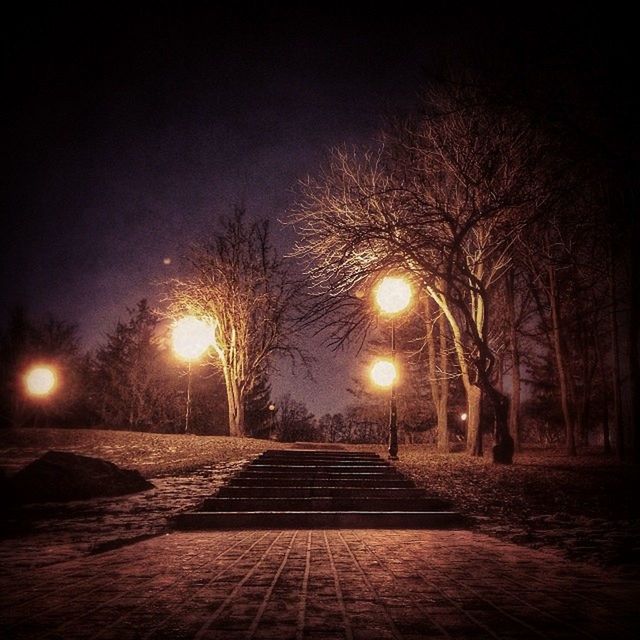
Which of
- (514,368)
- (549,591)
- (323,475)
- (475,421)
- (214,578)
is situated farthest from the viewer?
(514,368)

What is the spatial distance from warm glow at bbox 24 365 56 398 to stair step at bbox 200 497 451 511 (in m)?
33.1

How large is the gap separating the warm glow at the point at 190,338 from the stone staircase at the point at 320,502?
11178 millimetres

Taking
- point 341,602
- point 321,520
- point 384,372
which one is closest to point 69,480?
point 321,520

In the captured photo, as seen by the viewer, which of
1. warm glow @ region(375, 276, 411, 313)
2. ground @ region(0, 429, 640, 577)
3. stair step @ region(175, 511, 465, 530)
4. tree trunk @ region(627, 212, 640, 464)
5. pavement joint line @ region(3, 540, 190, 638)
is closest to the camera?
pavement joint line @ region(3, 540, 190, 638)

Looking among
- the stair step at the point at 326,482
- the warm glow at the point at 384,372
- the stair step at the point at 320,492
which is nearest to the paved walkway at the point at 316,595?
the stair step at the point at 320,492

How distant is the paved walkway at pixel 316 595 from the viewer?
2.93m

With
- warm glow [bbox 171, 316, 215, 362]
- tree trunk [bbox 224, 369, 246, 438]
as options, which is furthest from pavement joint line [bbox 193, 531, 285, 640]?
tree trunk [bbox 224, 369, 246, 438]

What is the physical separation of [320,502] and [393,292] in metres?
5.80

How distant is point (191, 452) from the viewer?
15977mm

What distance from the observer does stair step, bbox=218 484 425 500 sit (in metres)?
8.88

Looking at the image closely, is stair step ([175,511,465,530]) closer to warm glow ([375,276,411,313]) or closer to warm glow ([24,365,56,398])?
warm glow ([375,276,411,313])

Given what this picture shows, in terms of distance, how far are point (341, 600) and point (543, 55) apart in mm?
6417

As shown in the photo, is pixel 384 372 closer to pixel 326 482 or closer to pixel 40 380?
pixel 326 482

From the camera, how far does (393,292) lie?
39.5 ft
